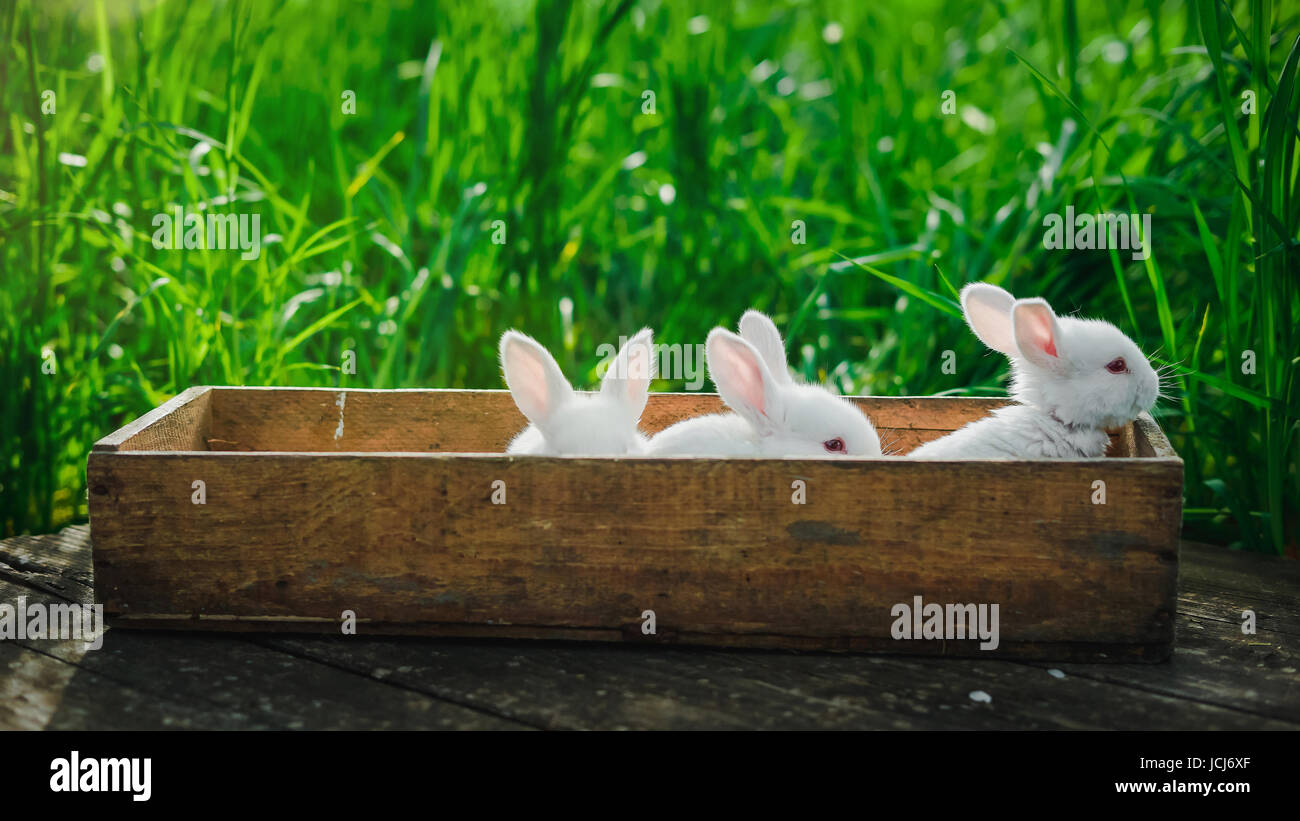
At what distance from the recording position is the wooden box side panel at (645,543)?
1957mm

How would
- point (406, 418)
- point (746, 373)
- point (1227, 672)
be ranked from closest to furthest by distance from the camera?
point (1227, 672), point (746, 373), point (406, 418)

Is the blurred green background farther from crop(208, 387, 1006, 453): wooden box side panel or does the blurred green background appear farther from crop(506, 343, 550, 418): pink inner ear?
crop(506, 343, 550, 418): pink inner ear

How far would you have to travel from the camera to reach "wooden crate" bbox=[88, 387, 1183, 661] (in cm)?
196

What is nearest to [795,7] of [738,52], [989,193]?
[738,52]

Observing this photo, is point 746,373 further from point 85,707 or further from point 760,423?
point 85,707

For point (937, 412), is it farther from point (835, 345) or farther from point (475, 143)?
point (475, 143)

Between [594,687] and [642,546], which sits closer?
[594,687]

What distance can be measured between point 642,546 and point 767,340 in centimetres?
72

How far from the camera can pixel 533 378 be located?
7.59ft

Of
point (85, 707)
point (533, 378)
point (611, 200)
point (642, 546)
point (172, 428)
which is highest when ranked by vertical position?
point (611, 200)

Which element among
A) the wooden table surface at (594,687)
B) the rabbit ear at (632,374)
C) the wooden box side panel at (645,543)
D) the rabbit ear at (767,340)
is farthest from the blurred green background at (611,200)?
the wooden table surface at (594,687)

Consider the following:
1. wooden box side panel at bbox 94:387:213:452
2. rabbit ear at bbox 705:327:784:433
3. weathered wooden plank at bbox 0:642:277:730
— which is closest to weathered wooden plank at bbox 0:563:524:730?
weathered wooden plank at bbox 0:642:277:730

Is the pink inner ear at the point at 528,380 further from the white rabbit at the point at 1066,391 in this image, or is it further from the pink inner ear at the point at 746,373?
the white rabbit at the point at 1066,391

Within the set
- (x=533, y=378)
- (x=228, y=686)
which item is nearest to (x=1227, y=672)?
(x=533, y=378)
